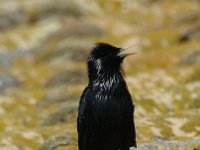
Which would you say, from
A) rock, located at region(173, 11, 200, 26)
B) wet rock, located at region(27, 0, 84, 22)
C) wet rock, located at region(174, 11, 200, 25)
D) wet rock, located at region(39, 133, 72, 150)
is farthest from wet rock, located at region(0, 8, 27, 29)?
wet rock, located at region(39, 133, 72, 150)

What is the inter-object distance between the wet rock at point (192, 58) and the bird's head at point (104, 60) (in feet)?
202

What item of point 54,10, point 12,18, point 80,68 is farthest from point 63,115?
point 54,10

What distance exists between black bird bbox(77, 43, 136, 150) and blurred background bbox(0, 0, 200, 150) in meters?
4.02

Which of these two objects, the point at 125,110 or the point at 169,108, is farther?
the point at 169,108

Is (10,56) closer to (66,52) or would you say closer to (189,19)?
(66,52)

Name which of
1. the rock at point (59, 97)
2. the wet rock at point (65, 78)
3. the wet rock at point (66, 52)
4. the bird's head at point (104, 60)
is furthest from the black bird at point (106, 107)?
the wet rock at point (66, 52)

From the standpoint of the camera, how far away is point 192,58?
264 ft

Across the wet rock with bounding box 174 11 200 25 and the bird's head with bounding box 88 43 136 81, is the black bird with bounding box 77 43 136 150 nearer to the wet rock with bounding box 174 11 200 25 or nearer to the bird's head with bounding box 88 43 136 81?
the bird's head with bounding box 88 43 136 81

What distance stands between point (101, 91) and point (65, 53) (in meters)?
82.8

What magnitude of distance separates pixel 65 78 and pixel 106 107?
59520 mm

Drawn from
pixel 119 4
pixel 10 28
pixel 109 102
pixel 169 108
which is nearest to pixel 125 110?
pixel 109 102

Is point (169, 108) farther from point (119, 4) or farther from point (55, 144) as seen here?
point (119, 4)

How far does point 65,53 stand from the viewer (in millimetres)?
100312

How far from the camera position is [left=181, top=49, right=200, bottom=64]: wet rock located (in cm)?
7924
